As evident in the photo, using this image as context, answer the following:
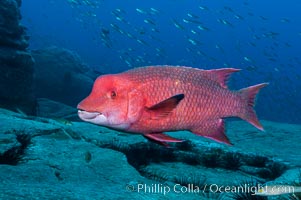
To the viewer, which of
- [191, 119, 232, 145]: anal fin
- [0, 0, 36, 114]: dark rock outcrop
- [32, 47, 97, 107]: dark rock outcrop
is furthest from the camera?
[32, 47, 97, 107]: dark rock outcrop

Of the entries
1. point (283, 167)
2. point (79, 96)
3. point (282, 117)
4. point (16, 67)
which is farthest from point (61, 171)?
point (282, 117)

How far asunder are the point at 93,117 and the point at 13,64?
8.35 m

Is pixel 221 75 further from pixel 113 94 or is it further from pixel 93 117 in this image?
pixel 93 117

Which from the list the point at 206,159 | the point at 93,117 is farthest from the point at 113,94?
the point at 206,159

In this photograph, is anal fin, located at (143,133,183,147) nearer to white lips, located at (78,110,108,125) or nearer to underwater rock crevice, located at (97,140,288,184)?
white lips, located at (78,110,108,125)

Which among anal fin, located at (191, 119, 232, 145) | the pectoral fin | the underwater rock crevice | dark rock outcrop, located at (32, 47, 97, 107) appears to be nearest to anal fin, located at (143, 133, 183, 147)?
the pectoral fin

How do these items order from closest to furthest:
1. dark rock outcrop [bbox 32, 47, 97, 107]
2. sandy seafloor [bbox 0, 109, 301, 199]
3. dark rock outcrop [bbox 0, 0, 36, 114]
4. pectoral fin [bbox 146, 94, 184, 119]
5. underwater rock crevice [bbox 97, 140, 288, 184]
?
pectoral fin [bbox 146, 94, 184, 119], sandy seafloor [bbox 0, 109, 301, 199], underwater rock crevice [bbox 97, 140, 288, 184], dark rock outcrop [bbox 0, 0, 36, 114], dark rock outcrop [bbox 32, 47, 97, 107]

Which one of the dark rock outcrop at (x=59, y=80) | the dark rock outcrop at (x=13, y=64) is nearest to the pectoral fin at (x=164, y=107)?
the dark rock outcrop at (x=13, y=64)

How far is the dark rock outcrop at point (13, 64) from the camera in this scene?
31.7 ft

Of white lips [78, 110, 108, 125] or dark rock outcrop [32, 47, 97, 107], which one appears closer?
white lips [78, 110, 108, 125]

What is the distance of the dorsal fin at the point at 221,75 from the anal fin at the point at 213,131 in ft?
1.41

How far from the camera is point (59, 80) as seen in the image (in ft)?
58.4

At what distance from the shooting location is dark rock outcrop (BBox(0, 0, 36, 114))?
9.66 m

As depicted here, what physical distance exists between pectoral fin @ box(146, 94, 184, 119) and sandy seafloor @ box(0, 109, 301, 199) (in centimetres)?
109
